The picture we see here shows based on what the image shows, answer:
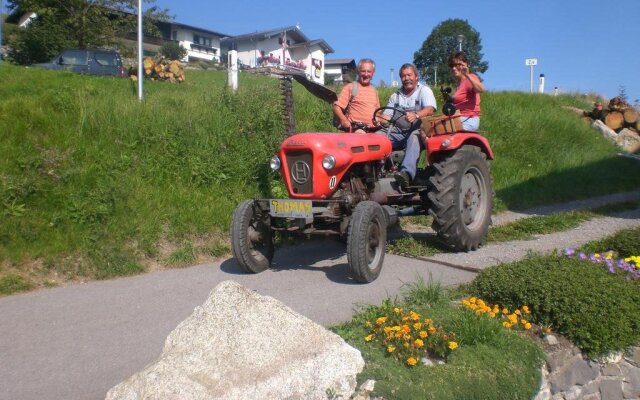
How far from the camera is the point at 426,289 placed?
16.4 feet

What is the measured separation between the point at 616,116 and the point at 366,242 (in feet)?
57.3

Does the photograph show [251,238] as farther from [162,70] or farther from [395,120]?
[162,70]

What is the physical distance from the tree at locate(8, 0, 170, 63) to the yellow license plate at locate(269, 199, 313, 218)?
21.0 meters

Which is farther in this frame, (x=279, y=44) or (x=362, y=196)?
(x=279, y=44)

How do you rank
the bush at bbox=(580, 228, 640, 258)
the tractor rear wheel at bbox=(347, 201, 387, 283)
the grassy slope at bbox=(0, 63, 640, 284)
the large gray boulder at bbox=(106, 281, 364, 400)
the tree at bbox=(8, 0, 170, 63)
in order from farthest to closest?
the tree at bbox=(8, 0, 170, 63) < the bush at bbox=(580, 228, 640, 258) < the grassy slope at bbox=(0, 63, 640, 284) < the tractor rear wheel at bbox=(347, 201, 387, 283) < the large gray boulder at bbox=(106, 281, 364, 400)

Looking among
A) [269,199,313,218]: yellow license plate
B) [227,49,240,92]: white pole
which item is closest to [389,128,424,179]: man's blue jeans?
[269,199,313,218]: yellow license plate

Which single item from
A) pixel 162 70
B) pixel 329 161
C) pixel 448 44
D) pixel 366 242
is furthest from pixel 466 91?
pixel 448 44

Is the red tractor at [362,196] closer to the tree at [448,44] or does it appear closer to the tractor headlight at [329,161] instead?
the tractor headlight at [329,161]

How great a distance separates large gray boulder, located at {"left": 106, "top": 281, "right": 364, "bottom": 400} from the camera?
3.03 m

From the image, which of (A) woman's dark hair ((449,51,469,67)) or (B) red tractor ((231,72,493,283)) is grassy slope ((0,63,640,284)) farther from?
(A) woman's dark hair ((449,51,469,67))

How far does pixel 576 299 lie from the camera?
455cm

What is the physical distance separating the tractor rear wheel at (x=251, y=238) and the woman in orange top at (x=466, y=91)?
117 inches

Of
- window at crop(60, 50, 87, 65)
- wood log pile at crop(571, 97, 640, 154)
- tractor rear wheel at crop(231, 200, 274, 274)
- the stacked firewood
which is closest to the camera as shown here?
tractor rear wheel at crop(231, 200, 274, 274)

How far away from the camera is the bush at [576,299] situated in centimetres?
444
